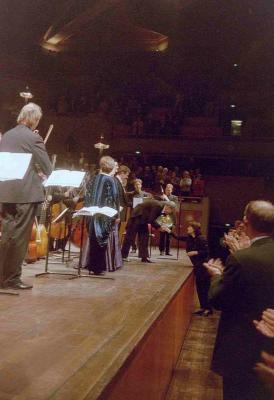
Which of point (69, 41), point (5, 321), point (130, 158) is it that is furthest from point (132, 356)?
point (130, 158)

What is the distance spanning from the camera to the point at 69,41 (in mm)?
13195

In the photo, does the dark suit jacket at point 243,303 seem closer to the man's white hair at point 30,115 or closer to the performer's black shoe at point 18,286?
the performer's black shoe at point 18,286

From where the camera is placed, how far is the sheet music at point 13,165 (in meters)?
3.71

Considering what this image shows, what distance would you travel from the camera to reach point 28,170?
161 inches

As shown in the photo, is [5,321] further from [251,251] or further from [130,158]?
[130,158]

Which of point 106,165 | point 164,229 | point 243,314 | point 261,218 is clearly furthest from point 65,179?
point 164,229

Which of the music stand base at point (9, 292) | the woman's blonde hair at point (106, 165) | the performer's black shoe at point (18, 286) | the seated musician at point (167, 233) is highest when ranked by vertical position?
the woman's blonde hair at point (106, 165)

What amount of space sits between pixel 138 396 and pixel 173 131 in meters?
13.4

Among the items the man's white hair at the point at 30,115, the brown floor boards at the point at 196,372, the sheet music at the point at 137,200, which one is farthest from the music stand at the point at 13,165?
the sheet music at the point at 137,200

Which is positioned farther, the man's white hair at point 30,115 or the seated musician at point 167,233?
the seated musician at point 167,233

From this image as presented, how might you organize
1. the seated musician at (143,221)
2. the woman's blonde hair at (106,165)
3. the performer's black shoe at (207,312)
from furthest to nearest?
the performer's black shoe at (207,312), the seated musician at (143,221), the woman's blonde hair at (106,165)

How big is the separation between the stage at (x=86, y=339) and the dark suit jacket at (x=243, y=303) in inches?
19.3

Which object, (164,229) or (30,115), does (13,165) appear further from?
(164,229)

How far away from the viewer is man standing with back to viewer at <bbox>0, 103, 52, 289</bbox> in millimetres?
4023
